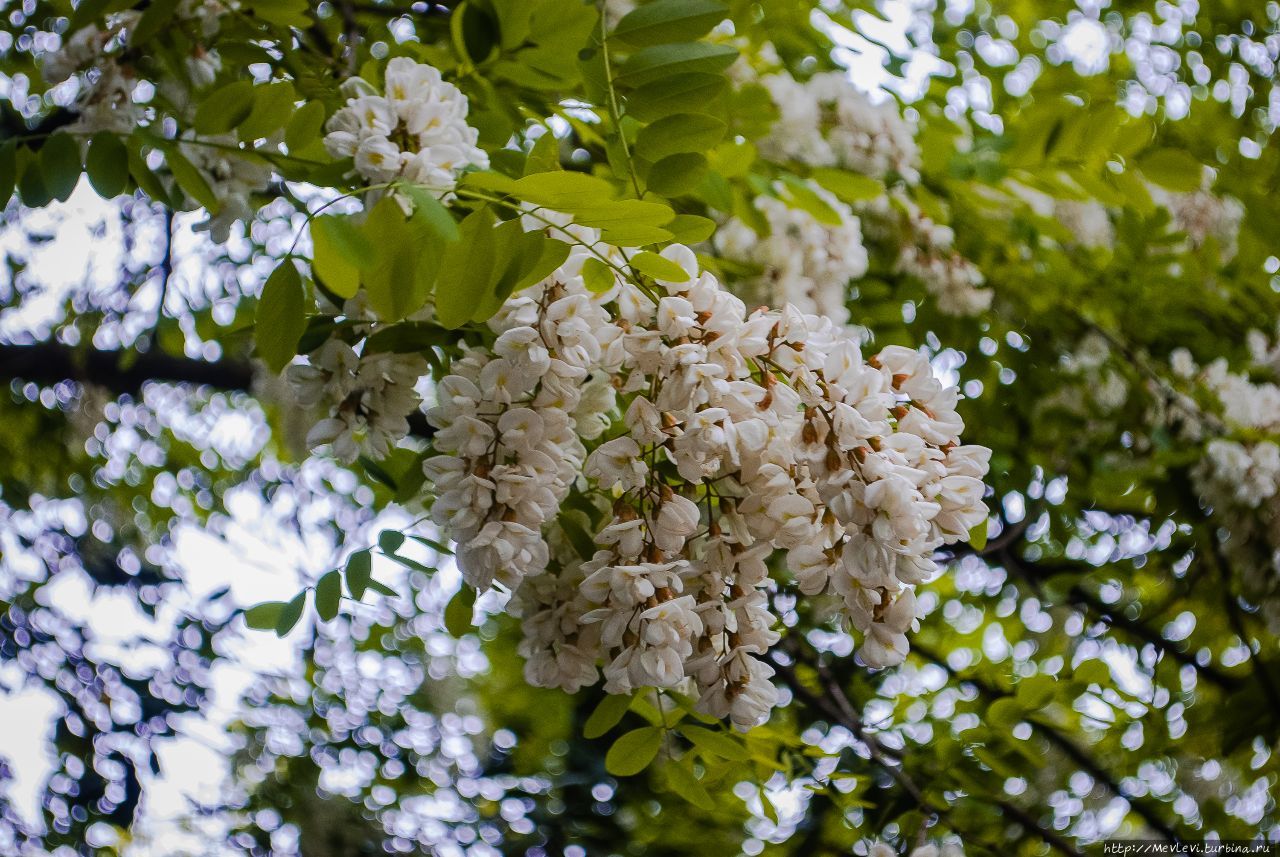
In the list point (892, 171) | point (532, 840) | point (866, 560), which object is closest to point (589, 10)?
point (866, 560)

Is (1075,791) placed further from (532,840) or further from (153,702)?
(153,702)

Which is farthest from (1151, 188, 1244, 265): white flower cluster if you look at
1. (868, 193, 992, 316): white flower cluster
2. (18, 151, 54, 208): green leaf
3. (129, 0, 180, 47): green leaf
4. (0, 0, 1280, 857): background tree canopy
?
Result: (18, 151, 54, 208): green leaf

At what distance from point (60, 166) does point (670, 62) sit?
65 centimetres

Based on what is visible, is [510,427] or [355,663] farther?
[355,663]

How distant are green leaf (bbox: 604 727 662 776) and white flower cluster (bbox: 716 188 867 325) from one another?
0.70 metres

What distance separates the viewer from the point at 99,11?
0.99 metres

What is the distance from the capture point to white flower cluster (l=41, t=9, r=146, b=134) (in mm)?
1103

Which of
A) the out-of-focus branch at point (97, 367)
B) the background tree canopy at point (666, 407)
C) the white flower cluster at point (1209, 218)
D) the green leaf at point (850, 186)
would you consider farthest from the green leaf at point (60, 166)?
the white flower cluster at point (1209, 218)

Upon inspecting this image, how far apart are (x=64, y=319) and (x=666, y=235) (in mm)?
2775

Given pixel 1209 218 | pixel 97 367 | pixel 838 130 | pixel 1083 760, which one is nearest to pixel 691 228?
pixel 838 130

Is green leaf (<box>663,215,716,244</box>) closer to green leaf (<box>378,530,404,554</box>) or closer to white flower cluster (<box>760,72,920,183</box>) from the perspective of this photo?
green leaf (<box>378,530,404,554</box>)

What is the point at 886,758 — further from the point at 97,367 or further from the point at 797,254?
the point at 97,367

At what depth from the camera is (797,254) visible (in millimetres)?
1444

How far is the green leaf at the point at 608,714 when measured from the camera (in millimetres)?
896
